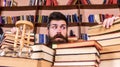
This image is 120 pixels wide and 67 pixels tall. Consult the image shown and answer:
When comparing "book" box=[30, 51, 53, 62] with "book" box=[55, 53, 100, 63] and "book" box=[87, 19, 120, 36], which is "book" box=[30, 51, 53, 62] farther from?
"book" box=[87, 19, 120, 36]

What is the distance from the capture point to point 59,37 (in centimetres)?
174

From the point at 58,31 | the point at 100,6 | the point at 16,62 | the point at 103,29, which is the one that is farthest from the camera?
the point at 100,6

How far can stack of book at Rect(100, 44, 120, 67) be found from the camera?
32.0 inches

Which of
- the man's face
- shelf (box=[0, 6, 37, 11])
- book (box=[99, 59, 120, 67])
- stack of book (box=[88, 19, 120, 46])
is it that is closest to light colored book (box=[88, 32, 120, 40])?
stack of book (box=[88, 19, 120, 46])

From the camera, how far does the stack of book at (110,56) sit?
2.67ft

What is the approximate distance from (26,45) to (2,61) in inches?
4.7

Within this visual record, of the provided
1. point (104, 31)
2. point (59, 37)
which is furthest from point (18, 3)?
point (104, 31)

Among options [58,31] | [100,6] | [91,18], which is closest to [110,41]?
[58,31]

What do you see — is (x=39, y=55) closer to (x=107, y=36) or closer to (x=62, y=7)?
(x=107, y=36)

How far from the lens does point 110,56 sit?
839 millimetres

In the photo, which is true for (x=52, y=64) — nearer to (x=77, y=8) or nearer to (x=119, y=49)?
(x=119, y=49)

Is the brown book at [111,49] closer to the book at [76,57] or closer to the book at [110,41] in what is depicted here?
the book at [110,41]

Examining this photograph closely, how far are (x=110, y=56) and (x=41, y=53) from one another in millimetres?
280

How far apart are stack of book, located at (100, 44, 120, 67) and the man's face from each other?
83cm
